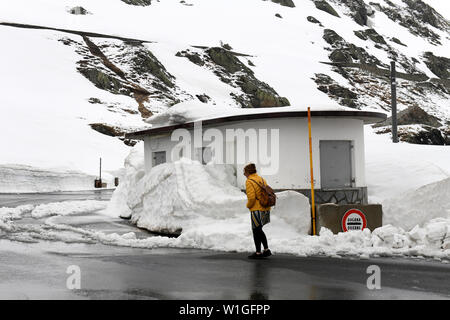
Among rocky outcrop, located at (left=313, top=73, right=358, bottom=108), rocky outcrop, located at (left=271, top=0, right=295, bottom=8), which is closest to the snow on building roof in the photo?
rocky outcrop, located at (left=313, top=73, right=358, bottom=108)

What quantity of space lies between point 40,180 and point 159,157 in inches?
1054

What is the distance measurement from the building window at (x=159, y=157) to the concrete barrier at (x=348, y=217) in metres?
7.50

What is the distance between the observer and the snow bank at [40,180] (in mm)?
40438

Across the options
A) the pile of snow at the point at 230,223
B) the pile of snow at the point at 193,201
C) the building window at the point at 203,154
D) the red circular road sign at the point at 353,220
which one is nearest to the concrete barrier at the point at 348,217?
the red circular road sign at the point at 353,220

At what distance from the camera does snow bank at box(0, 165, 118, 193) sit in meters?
40.4

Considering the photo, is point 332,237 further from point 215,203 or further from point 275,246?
point 215,203

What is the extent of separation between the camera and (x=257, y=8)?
396ft

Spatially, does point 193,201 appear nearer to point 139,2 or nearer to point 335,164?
point 335,164

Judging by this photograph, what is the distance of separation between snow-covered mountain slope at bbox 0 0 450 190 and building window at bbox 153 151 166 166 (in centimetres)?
2011

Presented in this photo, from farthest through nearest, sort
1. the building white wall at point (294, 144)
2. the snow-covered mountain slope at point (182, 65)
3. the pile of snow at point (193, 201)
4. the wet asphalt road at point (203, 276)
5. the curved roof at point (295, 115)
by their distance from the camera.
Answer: the snow-covered mountain slope at point (182, 65) → the building white wall at point (294, 144) → the curved roof at point (295, 115) → the pile of snow at point (193, 201) → the wet asphalt road at point (203, 276)

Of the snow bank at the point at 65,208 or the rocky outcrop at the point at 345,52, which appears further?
the rocky outcrop at the point at 345,52

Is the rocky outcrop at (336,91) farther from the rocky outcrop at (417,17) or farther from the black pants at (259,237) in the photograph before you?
the black pants at (259,237)

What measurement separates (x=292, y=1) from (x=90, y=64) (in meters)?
72.7

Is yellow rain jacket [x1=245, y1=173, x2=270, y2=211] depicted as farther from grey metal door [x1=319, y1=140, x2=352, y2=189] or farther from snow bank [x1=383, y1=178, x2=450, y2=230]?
grey metal door [x1=319, y1=140, x2=352, y2=189]
